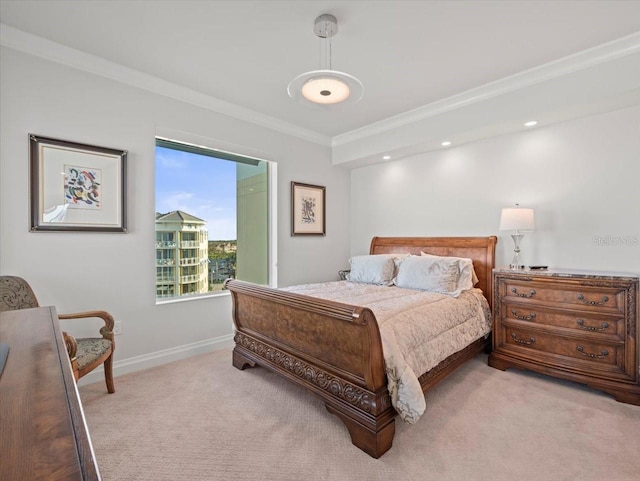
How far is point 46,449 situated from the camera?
52 centimetres

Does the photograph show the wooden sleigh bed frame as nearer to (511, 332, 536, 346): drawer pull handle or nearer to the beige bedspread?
the beige bedspread

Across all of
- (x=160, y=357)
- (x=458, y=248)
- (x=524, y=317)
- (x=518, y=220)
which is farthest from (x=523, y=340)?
(x=160, y=357)

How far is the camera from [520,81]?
2939 mm

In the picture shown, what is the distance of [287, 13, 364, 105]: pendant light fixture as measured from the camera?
1966 mm

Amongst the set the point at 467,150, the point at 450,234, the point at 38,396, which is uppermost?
the point at 467,150

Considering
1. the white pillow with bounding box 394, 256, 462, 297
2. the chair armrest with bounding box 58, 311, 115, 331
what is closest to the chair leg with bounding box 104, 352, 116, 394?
the chair armrest with bounding box 58, 311, 115, 331

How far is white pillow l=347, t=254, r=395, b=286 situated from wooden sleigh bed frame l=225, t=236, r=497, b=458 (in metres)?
1.12

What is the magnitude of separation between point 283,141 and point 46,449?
3983 millimetres

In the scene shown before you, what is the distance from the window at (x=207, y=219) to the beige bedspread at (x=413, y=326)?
1.11 m

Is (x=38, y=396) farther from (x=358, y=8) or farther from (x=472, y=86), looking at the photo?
(x=472, y=86)

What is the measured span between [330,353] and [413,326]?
2.00 ft

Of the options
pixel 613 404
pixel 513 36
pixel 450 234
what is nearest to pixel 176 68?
pixel 513 36

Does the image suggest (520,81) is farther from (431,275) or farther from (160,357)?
(160,357)

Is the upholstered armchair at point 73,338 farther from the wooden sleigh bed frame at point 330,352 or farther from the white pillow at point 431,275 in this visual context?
the white pillow at point 431,275
